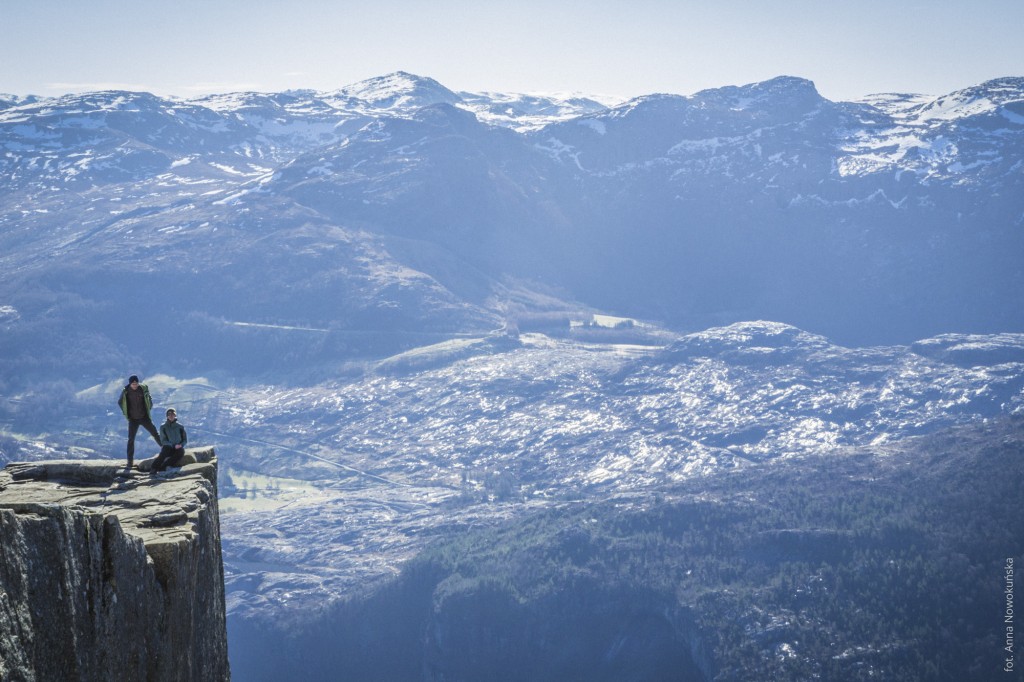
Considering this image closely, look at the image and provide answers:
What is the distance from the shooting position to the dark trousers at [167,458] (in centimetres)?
4516

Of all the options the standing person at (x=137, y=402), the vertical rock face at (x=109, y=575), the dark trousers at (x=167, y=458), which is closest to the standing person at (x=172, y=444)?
the dark trousers at (x=167, y=458)

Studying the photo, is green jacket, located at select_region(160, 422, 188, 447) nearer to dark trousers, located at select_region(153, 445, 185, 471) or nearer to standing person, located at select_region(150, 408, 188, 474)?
standing person, located at select_region(150, 408, 188, 474)

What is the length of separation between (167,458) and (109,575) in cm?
2093

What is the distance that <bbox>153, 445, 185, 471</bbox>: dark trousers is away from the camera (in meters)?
45.2

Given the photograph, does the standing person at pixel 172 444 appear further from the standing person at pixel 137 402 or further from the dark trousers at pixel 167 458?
the standing person at pixel 137 402

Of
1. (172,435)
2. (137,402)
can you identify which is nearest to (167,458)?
(172,435)

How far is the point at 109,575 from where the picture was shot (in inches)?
1001

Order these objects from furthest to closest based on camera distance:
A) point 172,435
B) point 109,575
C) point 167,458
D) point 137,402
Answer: point 137,402, point 172,435, point 167,458, point 109,575

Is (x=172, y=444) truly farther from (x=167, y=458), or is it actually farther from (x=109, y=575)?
(x=109, y=575)

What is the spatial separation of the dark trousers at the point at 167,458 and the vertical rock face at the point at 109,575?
490 millimetres

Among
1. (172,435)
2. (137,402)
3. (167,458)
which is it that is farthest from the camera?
(137,402)

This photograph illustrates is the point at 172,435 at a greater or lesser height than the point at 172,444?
greater

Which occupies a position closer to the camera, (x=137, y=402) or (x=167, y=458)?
(x=167, y=458)

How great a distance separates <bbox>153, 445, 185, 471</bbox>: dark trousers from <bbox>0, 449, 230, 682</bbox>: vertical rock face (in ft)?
1.61
